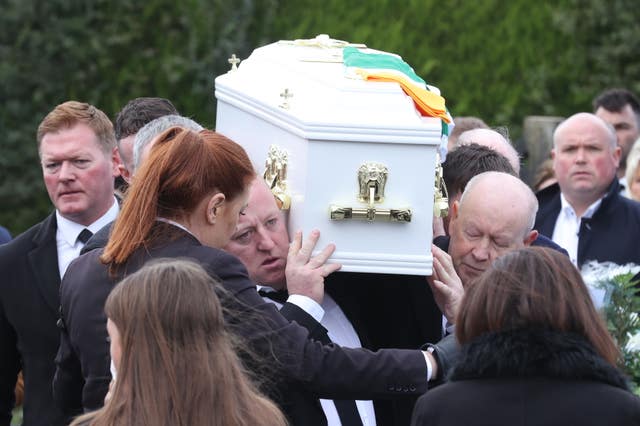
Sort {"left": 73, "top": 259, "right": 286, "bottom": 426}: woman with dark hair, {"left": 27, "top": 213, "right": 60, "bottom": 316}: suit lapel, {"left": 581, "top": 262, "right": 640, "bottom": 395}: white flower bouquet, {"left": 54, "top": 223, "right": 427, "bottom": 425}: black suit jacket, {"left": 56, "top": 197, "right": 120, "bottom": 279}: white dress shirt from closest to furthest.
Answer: {"left": 73, "top": 259, "right": 286, "bottom": 426}: woman with dark hair, {"left": 54, "top": 223, "right": 427, "bottom": 425}: black suit jacket, {"left": 581, "top": 262, "right": 640, "bottom": 395}: white flower bouquet, {"left": 27, "top": 213, "right": 60, "bottom": 316}: suit lapel, {"left": 56, "top": 197, "right": 120, "bottom": 279}: white dress shirt

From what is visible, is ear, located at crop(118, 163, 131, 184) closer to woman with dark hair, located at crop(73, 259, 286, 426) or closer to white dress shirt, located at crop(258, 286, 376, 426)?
white dress shirt, located at crop(258, 286, 376, 426)

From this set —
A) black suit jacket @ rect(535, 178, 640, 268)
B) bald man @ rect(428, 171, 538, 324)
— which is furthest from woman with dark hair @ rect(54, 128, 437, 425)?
black suit jacket @ rect(535, 178, 640, 268)

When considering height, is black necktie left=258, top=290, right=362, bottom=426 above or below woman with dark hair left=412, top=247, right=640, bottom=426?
below

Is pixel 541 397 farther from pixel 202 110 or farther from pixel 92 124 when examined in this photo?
pixel 202 110

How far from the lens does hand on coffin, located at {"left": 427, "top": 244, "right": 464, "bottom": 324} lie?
4758 mm

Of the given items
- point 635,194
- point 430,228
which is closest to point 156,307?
→ point 430,228

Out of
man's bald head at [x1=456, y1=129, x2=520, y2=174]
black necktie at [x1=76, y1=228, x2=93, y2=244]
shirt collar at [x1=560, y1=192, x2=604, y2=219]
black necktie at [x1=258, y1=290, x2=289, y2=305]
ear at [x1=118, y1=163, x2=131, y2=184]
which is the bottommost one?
shirt collar at [x1=560, y1=192, x2=604, y2=219]

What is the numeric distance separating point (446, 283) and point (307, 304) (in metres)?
0.58

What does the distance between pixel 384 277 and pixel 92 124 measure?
1.54 m

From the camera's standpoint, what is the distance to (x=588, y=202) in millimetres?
8305

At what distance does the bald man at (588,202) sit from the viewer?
8.02 meters

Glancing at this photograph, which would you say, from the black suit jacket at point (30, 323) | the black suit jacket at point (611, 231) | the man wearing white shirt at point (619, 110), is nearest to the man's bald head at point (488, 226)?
the black suit jacket at point (30, 323)

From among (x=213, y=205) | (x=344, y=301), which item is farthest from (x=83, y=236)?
(x=213, y=205)

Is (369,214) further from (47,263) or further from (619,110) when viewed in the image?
(619,110)
